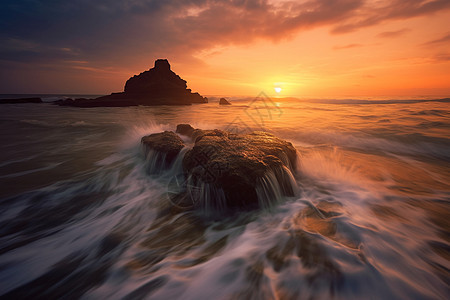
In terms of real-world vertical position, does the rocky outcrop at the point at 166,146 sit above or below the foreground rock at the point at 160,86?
below

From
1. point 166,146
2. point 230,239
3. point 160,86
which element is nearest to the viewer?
point 230,239

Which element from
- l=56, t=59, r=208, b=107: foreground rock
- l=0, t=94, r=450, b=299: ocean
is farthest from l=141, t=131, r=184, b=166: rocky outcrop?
l=56, t=59, r=208, b=107: foreground rock

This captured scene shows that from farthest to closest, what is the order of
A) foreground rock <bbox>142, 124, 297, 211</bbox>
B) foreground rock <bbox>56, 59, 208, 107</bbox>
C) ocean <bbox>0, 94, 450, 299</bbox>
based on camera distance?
foreground rock <bbox>56, 59, 208, 107</bbox>, foreground rock <bbox>142, 124, 297, 211</bbox>, ocean <bbox>0, 94, 450, 299</bbox>

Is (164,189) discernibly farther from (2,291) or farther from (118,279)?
(2,291)

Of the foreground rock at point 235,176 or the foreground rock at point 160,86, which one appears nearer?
the foreground rock at point 235,176

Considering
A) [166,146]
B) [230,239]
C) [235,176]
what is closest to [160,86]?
[166,146]

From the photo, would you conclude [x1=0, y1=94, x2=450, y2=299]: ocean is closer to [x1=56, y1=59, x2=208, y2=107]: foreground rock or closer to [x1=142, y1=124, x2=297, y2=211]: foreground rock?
[x1=142, y1=124, x2=297, y2=211]: foreground rock

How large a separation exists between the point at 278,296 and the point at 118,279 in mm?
1746

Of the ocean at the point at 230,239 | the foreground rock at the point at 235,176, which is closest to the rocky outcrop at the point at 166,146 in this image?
the ocean at the point at 230,239

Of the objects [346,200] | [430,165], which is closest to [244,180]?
[346,200]

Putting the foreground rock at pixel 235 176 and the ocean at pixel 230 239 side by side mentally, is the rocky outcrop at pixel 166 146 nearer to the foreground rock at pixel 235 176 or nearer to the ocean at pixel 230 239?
the ocean at pixel 230 239

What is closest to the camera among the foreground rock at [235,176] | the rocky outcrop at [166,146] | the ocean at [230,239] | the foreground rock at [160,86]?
the ocean at [230,239]

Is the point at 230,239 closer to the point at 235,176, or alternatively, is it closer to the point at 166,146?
the point at 235,176

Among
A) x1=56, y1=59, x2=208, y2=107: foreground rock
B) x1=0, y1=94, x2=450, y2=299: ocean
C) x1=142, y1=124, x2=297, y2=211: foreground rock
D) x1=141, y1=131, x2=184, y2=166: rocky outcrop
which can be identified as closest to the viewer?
x1=0, y1=94, x2=450, y2=299: ocean
